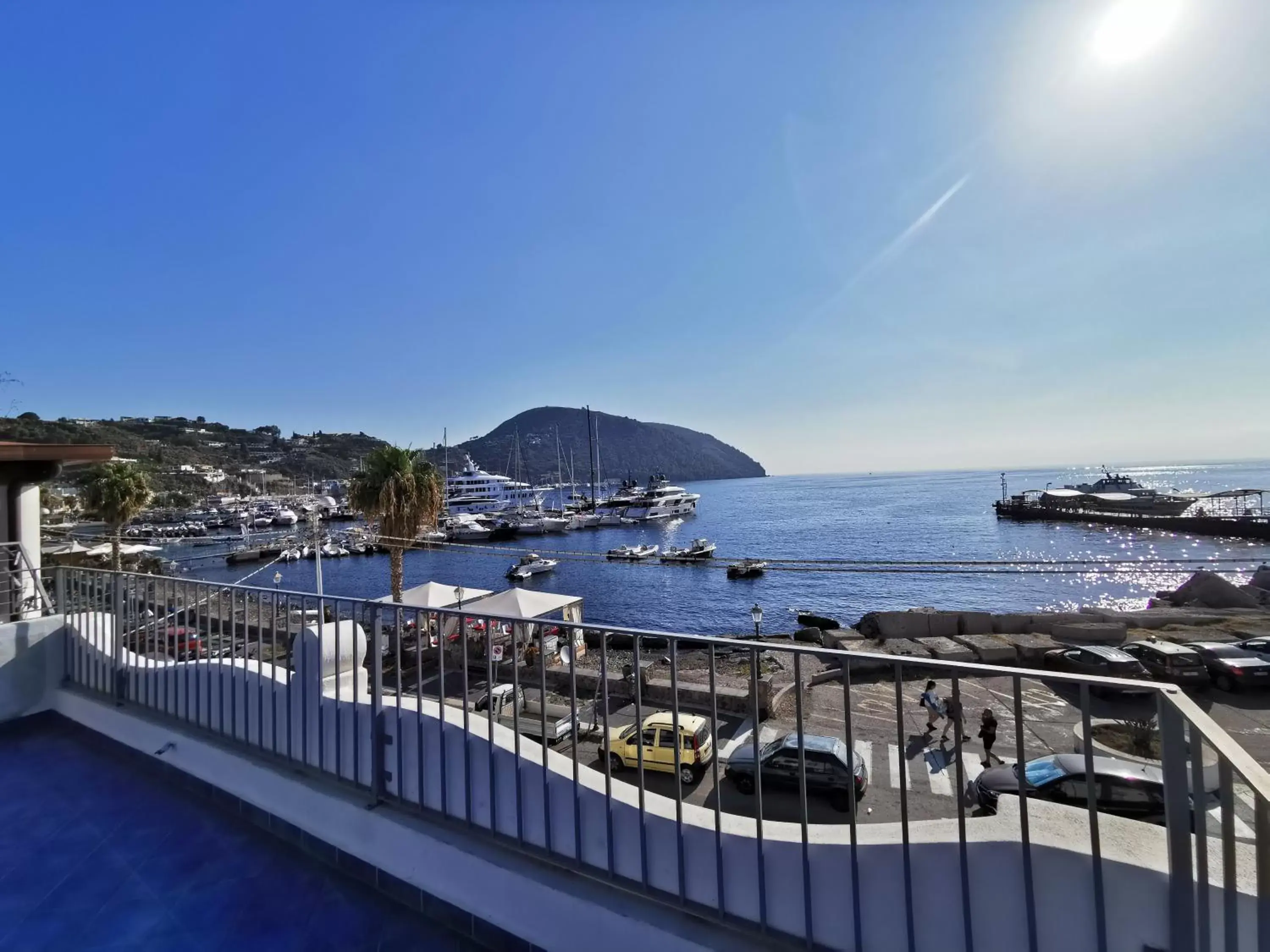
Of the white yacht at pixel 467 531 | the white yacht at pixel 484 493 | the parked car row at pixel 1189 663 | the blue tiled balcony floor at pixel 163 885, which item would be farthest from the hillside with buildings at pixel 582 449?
the blue tiled balcony floor at pixel 163 885

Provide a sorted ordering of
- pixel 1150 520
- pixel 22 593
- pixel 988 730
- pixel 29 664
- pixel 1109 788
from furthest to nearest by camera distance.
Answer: pixel 1150 520 → pixel 988 730 → pixel 22 593 → pixel 29 664 → pixel 1109 788

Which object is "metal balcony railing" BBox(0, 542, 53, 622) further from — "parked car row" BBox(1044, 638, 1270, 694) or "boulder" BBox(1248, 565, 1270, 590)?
"boulder" BBox(1248, 565, 1270, 590)

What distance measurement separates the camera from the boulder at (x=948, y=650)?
46.4 feet

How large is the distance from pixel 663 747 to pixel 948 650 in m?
11.6

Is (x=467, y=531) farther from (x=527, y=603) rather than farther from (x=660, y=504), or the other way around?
(x=527, y=603)

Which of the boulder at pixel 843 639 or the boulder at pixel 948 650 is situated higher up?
the boulder at pixel 948 650

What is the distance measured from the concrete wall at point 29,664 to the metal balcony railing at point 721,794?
1431 mm

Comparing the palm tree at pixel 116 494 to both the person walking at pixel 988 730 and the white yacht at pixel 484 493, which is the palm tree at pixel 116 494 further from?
the white yacht at pixel 484 493

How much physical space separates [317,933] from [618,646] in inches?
656

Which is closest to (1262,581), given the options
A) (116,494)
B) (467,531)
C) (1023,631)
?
(1023,631)

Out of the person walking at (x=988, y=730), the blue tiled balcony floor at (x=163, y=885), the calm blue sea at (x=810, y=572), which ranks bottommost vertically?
the calm blue sea at (x=810, y=572)

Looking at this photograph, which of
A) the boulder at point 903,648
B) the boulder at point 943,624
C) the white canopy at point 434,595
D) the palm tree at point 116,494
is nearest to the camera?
the boulder at point 903,648

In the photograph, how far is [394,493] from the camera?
17.8m

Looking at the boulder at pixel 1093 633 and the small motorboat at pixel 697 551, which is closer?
the boulder at pixel 1093 633
